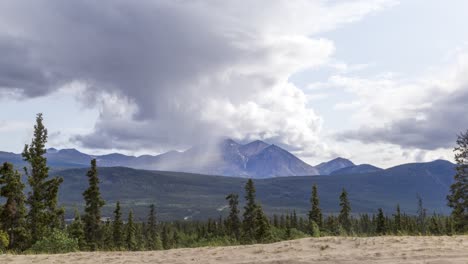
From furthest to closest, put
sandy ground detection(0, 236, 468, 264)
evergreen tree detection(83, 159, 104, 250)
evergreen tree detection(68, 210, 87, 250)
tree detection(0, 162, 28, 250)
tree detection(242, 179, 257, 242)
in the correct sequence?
tree detection(242, 179, 257, 242) → evergreen tree detection(83, 159, 104, 250) → evergreen tree detection(68, 210, 87, 250) → tree detection(0, 162, 28, 250) → sandy ground detection(0, 236, 468, 264)

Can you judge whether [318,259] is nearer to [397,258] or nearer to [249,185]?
[397,258]

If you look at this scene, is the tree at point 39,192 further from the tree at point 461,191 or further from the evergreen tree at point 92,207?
the tree at point 461,191

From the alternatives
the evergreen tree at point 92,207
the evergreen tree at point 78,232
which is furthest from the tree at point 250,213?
the evergreen tree at point 78,232

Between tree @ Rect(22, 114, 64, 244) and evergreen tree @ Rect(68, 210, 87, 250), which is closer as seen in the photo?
tree @ Rect(22, 114, 64, 244)

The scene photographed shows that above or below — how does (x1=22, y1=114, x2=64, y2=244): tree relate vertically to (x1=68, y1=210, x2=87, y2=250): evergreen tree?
above

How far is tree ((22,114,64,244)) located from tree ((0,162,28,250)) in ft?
3.29

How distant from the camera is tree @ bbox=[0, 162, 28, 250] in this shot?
4716 centimetres

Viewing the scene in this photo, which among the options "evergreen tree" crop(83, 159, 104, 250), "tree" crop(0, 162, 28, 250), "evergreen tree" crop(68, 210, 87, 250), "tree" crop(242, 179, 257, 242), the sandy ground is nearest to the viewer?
the sandy ground

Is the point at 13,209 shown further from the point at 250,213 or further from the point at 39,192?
the point at 250,213

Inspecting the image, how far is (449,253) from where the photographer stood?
15438 millimetres

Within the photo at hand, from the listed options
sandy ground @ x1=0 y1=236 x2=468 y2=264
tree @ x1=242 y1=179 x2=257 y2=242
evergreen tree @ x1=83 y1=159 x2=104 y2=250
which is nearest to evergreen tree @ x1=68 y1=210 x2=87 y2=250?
evergreen tree @ x1=83 y1=159 x2=104 y2=250

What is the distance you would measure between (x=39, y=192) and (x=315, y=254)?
133 ft

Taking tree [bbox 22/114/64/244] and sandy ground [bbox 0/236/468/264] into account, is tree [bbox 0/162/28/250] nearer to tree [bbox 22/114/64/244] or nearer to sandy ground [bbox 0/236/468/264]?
tree [bbox 22/114/64/244]

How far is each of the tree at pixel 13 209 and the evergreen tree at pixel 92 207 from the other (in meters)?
14.4
